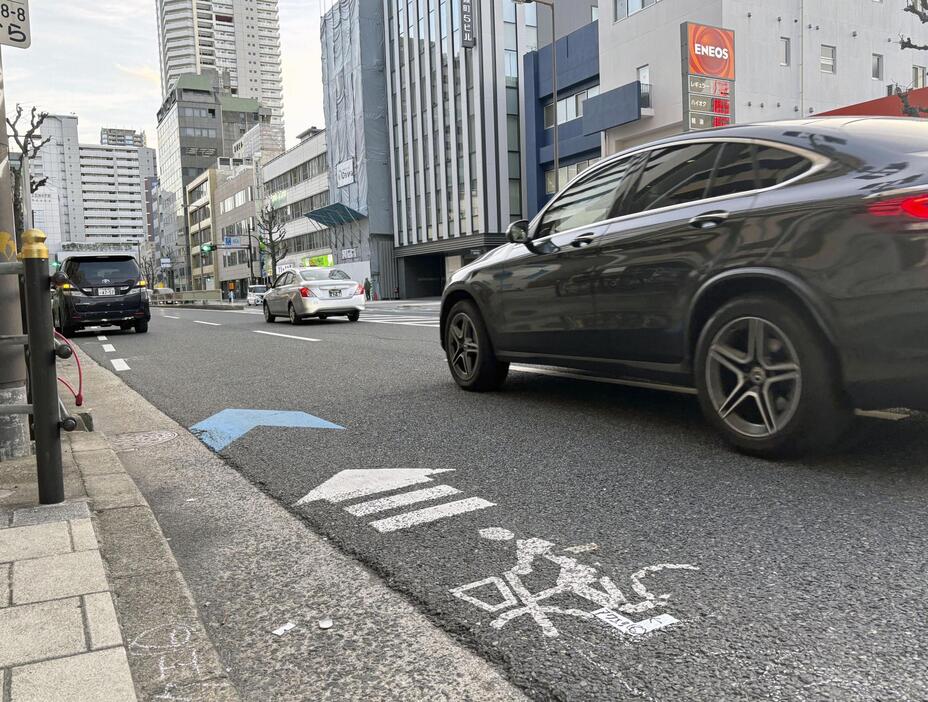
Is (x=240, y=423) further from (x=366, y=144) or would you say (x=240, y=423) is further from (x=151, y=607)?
(x=366, y=144)

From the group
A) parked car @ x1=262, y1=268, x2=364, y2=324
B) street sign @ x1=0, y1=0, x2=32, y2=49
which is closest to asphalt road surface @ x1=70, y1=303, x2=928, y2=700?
street sign @ x1=0, y1=0, x2=32, y2=49

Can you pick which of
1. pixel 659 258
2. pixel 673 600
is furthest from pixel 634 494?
pixel 659 258

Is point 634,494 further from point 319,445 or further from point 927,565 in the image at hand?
point 319,445

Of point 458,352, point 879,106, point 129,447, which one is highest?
point 879,106

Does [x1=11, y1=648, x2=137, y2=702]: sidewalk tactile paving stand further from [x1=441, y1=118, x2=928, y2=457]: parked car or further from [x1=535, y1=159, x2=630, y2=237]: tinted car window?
[x1=535, y1=159, x2=630, y2=237]: tinted car window

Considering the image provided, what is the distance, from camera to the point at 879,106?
2178 cm

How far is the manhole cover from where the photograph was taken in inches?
200

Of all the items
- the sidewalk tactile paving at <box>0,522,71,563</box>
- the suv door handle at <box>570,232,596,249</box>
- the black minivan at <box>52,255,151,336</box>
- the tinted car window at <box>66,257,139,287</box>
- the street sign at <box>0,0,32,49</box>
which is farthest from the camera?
the tinted car window at <box>66,257,139,287</box>

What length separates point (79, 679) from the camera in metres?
1.83

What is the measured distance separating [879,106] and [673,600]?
23407 millimetres

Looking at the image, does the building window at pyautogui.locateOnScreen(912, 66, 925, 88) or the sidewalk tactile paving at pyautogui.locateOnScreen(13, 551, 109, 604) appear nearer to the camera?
the sidewalk tactile paving at pyautogui.locateOnScreen(13, 551, 109, 604)

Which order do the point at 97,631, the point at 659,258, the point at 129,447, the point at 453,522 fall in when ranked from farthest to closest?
the point at 129,447 < the point at 659,258 < the point at 453,522 < the point at 97,631

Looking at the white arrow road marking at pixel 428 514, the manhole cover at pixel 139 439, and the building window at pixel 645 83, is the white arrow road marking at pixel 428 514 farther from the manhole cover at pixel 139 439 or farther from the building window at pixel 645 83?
the building window at pixel 645 83

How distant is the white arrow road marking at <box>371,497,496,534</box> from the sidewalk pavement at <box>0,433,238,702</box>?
0.80 m
